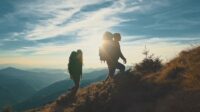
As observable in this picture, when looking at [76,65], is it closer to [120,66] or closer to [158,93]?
[120,66]

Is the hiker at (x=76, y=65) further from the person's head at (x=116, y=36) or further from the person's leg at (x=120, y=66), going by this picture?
the person's head at (x=116, y=36)

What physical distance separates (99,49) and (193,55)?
7562mm

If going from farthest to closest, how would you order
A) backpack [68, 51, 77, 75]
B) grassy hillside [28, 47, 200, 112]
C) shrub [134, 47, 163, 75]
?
backpack [68, 51, 77, 75] < shrub [134, 47, 163, 75] < grassy hillside [28, 47, 200, 112]

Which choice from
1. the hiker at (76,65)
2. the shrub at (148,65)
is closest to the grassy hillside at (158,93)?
the shrub at (148,65)

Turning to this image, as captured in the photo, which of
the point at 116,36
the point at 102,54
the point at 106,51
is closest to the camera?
the point at 116,36

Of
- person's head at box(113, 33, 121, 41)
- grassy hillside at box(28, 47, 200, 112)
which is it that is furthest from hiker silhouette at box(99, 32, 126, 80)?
→ grassy hillside at box(28, 47, 200, 112)

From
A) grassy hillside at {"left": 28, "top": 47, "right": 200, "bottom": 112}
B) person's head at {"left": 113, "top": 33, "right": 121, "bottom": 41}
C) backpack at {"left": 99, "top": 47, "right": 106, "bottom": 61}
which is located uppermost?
person's head at {"left": 113, "top": 33, "right": 121, "bottom": 41}

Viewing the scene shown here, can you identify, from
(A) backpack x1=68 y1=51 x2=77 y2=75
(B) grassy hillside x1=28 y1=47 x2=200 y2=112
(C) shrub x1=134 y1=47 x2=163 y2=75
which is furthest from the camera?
(A) backpack x1=68 y1=51 x2=77 y2=75

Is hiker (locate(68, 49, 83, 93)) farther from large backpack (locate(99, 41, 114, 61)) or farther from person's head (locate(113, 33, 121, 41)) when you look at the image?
person's head (locate(113, 33, 121, 41))

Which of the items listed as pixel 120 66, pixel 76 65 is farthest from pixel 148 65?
pixel 76 65

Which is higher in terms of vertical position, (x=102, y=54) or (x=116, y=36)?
(x=116, y=36)

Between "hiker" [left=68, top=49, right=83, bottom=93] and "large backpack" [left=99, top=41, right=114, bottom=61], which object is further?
"hiker" [left=68, top=49, right=83, bottom=93]

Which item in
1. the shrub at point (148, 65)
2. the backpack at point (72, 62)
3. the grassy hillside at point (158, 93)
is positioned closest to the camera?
the grassy hillside at point (158, 93)

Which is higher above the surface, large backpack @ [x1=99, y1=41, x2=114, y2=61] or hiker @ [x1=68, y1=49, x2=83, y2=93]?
large backpack @ [x1=99, y1=41, x2=114, y2=61]
